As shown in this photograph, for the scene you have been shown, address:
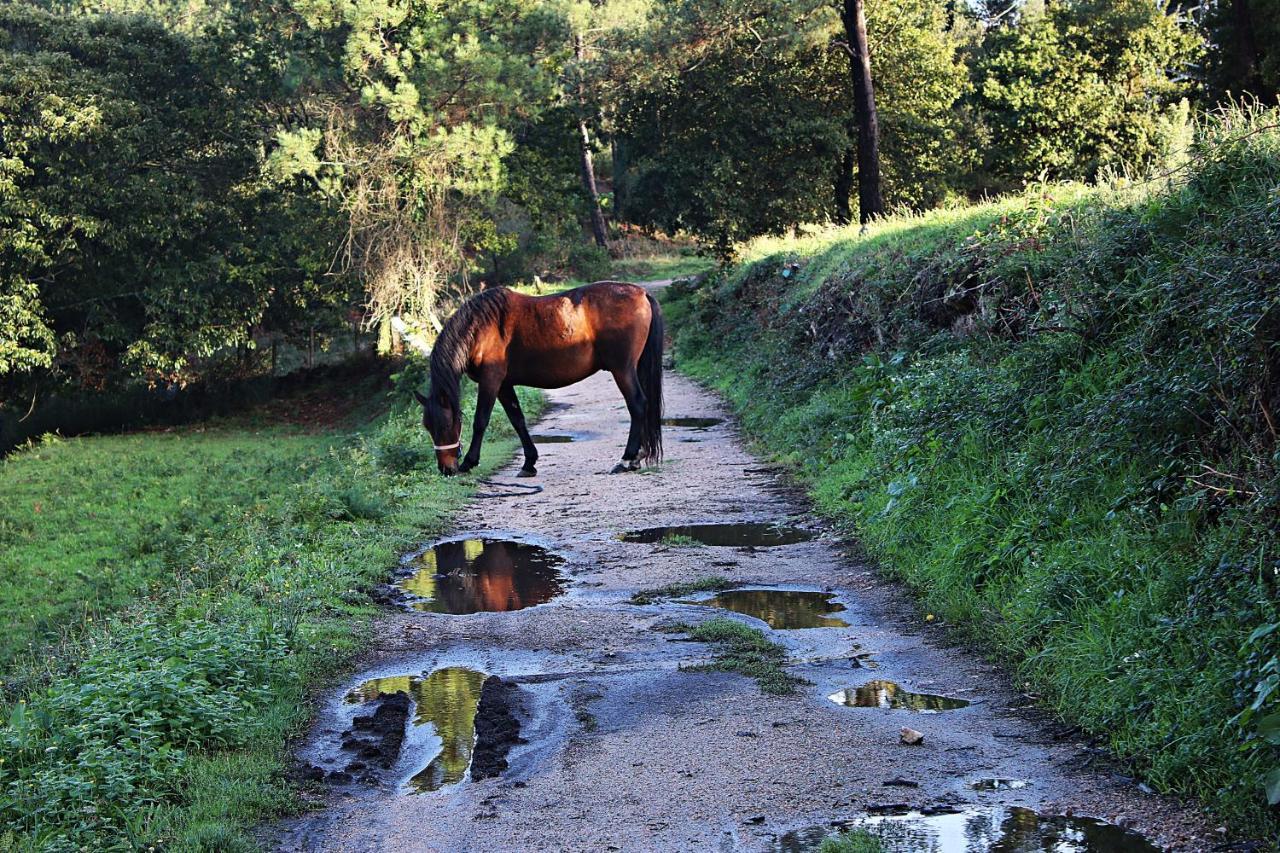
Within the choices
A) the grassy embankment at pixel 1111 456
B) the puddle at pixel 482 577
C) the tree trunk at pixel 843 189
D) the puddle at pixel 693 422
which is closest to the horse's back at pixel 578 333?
the grassy embankment at pixel 1111 456

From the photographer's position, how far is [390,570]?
875 centimetres

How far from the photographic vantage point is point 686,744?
505 cm

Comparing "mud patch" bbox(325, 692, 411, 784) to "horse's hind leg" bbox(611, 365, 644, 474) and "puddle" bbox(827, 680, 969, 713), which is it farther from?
"horse's hind leg" bbox(611, 365, 644, 474)

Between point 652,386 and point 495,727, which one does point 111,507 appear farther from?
point 495,727

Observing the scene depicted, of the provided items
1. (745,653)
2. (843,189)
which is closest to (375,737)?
(745,653)

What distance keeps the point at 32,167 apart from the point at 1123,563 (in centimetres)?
2661

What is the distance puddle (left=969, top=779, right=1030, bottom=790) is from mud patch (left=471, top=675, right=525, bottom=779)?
1.90 m

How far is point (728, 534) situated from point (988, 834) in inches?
213

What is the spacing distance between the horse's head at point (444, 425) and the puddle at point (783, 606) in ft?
17.6

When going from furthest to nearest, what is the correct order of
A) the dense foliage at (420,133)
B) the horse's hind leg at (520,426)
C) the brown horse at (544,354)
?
the dense foliage at (420,133) → the horse's hind leg at (520,426) → the brown horse at (544,354)

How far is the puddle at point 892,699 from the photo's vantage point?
541cm

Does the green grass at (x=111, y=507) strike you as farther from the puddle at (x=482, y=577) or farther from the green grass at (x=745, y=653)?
the green grass at (x=745, y=653)

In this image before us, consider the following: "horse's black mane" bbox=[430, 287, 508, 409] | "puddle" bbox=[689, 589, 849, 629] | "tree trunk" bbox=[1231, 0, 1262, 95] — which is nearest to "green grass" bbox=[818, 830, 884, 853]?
"puddle" bbox=[689, 589, 849, 629]

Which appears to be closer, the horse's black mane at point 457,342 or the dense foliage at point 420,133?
the horse's black mane at point 457,342
